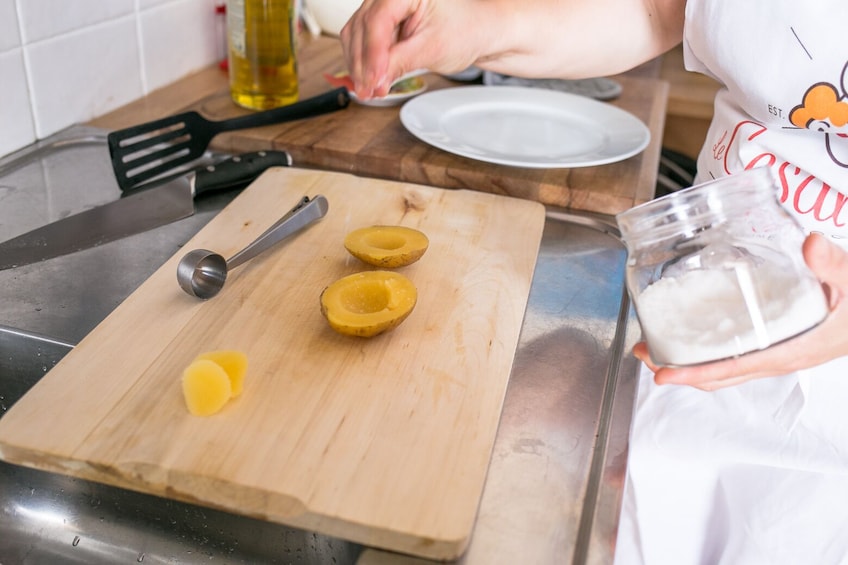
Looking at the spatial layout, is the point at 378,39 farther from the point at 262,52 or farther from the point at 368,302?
the point at 262,52

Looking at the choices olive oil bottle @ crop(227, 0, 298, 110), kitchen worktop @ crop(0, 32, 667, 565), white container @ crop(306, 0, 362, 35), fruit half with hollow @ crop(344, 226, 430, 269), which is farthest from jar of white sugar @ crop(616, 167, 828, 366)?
white container @ crop(306, 0, 362, 35)

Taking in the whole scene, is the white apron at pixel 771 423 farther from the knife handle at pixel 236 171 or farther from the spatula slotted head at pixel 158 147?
the spatula slotted head at pixel 158 147

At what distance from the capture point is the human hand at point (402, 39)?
0.80m

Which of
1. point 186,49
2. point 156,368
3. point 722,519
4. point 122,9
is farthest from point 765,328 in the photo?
point 186,49

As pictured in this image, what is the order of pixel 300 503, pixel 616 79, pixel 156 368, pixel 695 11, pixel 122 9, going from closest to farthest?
pixel 300 503 < pixel 156 368 < pixel 695 11 < pixel 122 9 < pixel 616 79

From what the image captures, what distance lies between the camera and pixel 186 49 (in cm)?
133

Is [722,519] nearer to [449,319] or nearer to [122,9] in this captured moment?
[449,319]

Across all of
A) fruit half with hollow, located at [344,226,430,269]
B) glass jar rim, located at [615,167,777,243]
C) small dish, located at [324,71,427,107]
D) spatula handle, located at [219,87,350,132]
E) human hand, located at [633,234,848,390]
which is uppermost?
glass jar rim, located at [615,167,777,243]

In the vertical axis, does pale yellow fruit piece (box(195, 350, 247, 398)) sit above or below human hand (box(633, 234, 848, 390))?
below

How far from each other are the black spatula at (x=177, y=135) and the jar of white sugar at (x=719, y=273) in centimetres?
61

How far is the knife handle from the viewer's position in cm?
93

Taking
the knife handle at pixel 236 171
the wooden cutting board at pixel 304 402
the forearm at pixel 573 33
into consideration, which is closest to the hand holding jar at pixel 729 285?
the wooden cutting board at pixel 304 402

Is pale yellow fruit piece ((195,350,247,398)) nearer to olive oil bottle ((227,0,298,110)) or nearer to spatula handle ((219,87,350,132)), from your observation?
spatula handle ((219,87,350,132))

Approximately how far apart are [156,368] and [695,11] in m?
0.62
